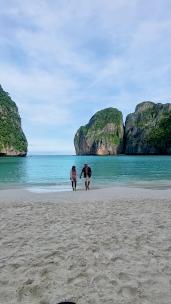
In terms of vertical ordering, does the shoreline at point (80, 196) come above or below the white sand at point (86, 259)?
below

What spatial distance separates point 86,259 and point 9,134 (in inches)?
6696

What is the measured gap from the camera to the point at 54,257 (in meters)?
6.90

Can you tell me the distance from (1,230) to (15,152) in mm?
164091

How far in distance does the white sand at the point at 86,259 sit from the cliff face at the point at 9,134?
152 m

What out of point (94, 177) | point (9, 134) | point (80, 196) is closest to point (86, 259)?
point (80, 196)

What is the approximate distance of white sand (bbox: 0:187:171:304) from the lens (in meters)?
5.08

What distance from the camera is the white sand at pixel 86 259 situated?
16.7 ft

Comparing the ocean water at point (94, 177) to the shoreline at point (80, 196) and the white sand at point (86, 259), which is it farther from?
the white sand at point (86, 259)

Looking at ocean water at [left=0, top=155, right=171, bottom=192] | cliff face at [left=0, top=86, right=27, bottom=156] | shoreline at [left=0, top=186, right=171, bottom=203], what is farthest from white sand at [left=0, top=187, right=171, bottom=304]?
cliff face at [left=0, top=86, right=27, bottom=156]

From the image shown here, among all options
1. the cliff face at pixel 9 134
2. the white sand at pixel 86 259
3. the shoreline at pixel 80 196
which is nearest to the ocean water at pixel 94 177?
the shoreline at pixel 80 196

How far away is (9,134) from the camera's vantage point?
171m

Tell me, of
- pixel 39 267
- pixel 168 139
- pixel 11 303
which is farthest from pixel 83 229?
pixel 168 139

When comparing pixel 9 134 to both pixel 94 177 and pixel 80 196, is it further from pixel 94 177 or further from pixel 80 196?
pixel 80 196

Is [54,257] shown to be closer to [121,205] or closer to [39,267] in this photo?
[39,267]
